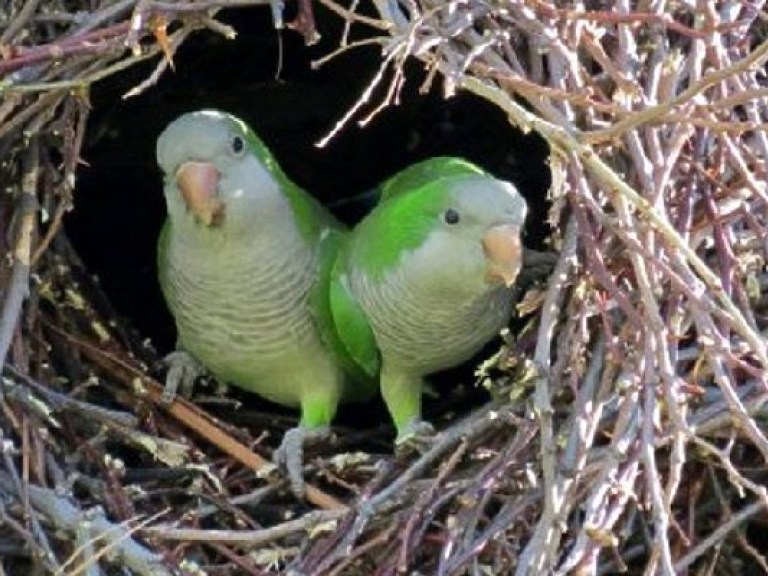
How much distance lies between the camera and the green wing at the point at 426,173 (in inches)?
93.4

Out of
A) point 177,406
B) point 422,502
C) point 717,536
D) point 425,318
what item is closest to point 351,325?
point 425,318

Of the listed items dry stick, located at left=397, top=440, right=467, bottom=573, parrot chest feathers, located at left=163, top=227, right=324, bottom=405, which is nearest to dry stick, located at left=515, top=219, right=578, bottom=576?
dry stick, located at left=397, top=440, right=467, bottom=573

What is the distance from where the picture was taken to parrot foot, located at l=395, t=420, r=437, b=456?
2207mm

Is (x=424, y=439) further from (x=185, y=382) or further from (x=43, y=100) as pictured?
(x=43, y=100)

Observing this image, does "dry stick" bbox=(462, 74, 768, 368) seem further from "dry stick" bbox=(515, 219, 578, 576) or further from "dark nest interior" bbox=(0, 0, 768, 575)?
"dry stick" bbox=(515, 219, 578, 576)

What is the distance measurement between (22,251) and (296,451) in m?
0.43

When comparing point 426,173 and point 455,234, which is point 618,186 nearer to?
point 455,234

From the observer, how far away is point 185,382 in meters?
2.48

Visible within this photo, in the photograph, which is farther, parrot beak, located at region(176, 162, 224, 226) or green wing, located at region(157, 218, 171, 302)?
green wing, located at region(157, 218, 171, 302)

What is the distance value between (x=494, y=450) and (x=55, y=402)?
0.53 m

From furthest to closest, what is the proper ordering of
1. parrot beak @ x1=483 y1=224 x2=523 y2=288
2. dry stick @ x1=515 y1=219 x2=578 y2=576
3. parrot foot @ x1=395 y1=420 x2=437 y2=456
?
parrot foot @ x1=395 y1=420 x2=437 y2=456 < parrot beak @ x1=483 y1=224 x2=523 y2=288 < dry stick @ x1=515 y1=219 x2=578 y2=576

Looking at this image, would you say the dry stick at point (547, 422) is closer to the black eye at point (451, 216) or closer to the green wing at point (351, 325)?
the black eye at point (451, 216)

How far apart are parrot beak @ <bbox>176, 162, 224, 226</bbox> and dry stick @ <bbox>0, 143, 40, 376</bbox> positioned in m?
0.18

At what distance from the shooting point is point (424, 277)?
7.33 feet
